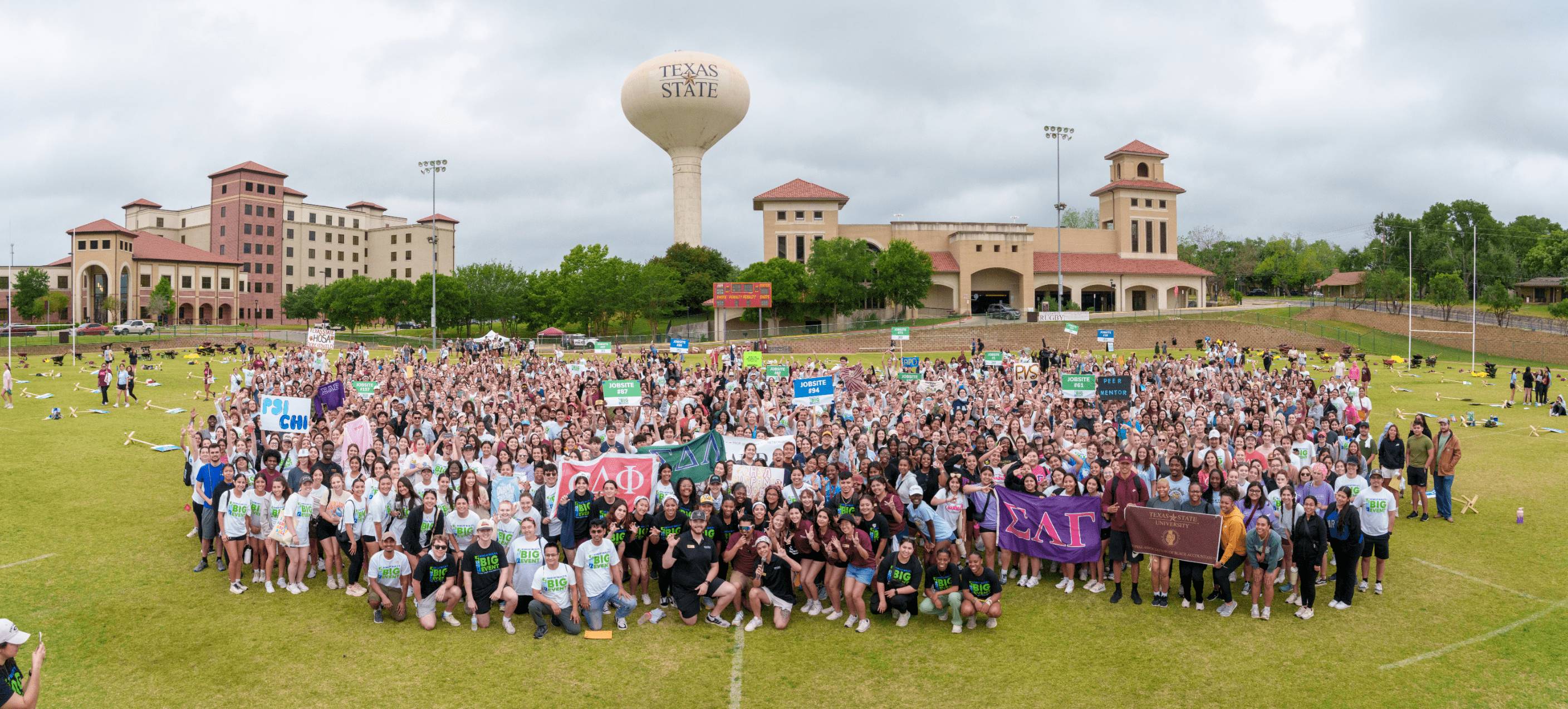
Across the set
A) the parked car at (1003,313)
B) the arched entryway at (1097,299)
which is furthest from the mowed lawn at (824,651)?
the arched entryway at (1097,299)

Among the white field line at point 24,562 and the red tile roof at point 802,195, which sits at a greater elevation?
the red tile roof at point 802,195

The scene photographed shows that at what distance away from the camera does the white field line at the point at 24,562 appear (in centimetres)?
1233

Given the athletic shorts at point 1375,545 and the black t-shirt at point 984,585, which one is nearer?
the black t-shirt at point 984,585

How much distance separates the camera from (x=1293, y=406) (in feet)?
65.3

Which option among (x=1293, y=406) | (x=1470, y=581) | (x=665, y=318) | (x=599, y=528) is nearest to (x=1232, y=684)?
(x=1470, y=581)

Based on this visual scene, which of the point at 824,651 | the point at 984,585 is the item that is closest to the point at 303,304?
the point at 824,651

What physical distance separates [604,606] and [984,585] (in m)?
4.18

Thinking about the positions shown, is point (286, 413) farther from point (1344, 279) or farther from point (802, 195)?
point (1344, 279)

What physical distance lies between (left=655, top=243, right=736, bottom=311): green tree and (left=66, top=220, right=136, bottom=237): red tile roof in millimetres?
46279

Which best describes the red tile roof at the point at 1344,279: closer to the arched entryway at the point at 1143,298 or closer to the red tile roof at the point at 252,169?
the arched entryway at the point at 1143,298

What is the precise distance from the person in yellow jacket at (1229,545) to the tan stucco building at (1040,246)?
71764mm

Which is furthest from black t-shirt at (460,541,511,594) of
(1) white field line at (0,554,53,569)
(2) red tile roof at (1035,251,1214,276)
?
(2) red tile roof at (1035,251,1214,276)

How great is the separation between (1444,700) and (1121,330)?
203 ft

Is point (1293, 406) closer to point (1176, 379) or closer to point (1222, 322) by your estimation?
point (1176, 379)
